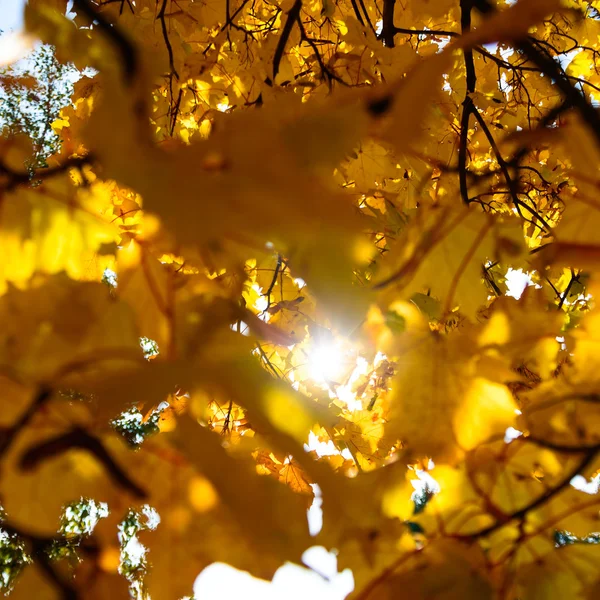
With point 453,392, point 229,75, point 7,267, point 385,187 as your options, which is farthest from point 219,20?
point 453,392

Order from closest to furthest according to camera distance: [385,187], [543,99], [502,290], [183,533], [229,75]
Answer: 1. [183,533]
2. [229,75]
3. [385,187]
4. [502,290]
5. [543,99]

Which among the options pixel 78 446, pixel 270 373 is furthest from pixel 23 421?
pixel 270 373

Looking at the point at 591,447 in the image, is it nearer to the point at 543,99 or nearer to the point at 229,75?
the point at 229,75

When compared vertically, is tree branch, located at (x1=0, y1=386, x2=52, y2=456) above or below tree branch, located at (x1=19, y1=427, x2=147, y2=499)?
above

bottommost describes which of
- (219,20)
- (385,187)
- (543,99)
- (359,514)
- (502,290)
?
(359,514)

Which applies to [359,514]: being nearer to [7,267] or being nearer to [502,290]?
[7,267]

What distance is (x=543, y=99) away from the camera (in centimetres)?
177

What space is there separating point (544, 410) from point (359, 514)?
131mm

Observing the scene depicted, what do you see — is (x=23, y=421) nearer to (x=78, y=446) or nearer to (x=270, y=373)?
(x=78, y=446)

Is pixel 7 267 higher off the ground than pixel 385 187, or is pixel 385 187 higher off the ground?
pixel 385 187

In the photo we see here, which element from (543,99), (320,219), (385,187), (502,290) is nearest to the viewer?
(320,219)

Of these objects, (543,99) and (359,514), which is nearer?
(359,514)

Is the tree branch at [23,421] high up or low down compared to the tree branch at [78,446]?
up

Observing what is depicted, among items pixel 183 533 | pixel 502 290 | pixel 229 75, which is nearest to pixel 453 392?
pixel 183 533
